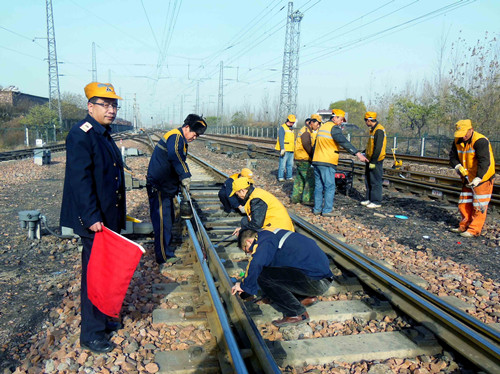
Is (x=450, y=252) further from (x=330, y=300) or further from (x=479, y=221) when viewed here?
(x=330, y=300)

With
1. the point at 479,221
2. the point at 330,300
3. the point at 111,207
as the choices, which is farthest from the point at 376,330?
the point at 479,221

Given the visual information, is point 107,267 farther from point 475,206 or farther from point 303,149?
point 303,149

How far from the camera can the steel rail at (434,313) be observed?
3.13 meters

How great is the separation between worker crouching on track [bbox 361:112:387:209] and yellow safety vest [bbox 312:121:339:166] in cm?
108

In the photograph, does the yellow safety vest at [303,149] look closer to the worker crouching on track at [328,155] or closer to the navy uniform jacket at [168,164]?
the worker crouching on track at [328,155]

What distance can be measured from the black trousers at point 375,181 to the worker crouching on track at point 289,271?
5.53 metres

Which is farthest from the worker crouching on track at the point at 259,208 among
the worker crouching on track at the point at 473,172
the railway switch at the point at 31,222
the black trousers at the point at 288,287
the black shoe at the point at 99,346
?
the worker crouching on track at the point at 473,172

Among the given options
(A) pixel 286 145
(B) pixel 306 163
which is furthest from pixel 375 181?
(A) pixel 286 145

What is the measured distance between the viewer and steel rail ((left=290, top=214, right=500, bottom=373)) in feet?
10.3

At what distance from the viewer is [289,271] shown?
12.7 ft

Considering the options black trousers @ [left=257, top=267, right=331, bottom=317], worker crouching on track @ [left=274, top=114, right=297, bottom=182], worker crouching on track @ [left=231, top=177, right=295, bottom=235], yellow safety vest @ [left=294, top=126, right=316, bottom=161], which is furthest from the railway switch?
worker crouching on track @ [left=274, top=114, right=297, bottom=182]

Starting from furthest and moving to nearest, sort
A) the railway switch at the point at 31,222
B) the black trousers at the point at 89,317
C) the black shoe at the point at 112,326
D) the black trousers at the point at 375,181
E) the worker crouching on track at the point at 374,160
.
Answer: the black trousers at the point at 375,181 → the worker crouching on track at the point at 374,160 → the railway switch at the point at 31,222 → the black shoe at the point at 112,326 → the black trousers at the point at 89,317

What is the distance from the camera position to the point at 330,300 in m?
4.33

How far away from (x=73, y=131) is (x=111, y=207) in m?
0.70
